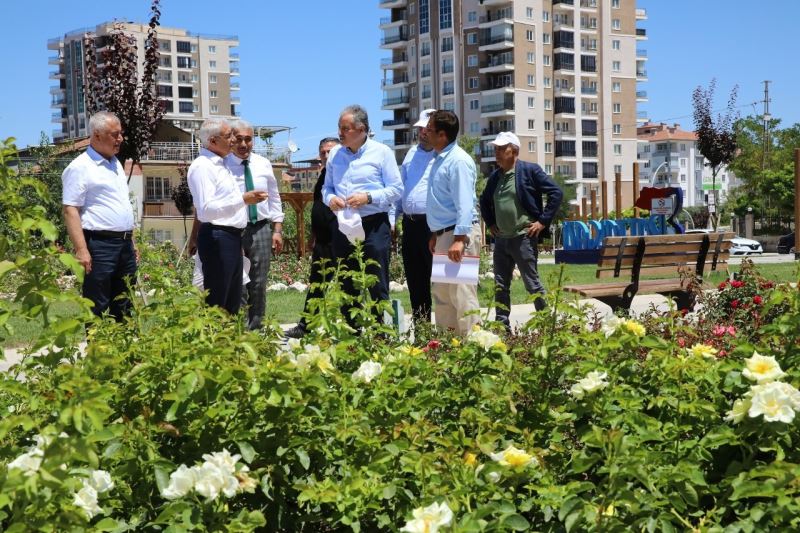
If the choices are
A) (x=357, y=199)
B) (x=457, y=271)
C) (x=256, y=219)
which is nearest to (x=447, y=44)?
(x=256, y=219)

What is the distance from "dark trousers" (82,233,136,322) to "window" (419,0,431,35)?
10706 cm

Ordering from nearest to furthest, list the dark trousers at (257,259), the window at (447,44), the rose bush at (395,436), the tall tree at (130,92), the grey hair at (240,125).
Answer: the rose bush at (395,436) → the grey hair at (240,125) → the dark trousers at (257,259) → the tall tree at (130,92) → the window at (447,44)

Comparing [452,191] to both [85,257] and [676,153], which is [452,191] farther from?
[676,153]

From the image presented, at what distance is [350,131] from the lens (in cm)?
770

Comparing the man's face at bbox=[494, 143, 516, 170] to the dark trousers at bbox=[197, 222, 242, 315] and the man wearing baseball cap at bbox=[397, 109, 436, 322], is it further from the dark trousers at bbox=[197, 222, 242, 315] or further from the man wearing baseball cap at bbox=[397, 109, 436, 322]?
the dark trousers at bbox=[197, 222, 242, 315]

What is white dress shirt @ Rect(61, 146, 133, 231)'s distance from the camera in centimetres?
676

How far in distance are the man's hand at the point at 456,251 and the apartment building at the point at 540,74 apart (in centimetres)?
9697

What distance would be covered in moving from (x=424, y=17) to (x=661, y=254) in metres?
105

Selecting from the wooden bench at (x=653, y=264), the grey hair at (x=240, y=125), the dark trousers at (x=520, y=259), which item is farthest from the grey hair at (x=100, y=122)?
the wooden bench at (x=653, y=264)

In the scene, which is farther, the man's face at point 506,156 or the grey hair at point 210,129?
the man's face at point 506,156

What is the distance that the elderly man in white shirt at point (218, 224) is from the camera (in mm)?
6930

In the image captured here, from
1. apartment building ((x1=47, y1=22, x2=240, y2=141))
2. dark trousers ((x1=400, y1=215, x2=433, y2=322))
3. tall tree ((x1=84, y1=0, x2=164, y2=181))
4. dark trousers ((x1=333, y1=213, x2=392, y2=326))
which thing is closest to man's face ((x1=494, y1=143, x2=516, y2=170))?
dark trousers ((x1=400, y1=215, x2=433, y2=322))

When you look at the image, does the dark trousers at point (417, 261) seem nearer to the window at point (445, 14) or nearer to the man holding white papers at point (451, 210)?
the man holding white papers at point (451, 210)

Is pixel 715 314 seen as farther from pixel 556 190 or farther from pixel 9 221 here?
pixel 9 221
